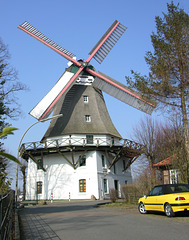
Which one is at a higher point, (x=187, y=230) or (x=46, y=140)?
(x=46, y=140)

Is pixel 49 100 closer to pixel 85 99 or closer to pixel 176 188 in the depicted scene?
pixel 85 99

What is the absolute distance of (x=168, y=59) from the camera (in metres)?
14.1

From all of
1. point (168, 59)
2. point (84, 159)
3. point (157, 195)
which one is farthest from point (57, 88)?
point (157, 195)

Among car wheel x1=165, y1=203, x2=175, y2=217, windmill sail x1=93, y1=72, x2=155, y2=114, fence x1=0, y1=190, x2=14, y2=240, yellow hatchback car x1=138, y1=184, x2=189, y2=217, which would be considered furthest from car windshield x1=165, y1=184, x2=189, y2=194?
windmill sail x1=93, y1=72, x2=155, y2=114

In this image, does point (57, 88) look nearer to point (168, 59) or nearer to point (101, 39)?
point (101, 39)

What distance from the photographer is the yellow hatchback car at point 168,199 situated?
32.6ft

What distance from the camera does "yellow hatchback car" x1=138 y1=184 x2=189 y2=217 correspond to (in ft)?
32.6

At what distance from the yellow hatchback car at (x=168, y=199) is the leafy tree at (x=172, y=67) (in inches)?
134

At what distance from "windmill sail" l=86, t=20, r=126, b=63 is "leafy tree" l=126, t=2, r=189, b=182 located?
18.6m

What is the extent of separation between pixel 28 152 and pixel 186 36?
2122cm

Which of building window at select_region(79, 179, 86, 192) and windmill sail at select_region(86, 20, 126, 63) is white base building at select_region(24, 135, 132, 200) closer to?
building window at select_region(79, 179, 86, 192)

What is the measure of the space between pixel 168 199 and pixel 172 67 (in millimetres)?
7045

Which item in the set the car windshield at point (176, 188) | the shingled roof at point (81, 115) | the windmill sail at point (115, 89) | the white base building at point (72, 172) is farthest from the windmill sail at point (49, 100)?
the car windshield at point (176, 188)

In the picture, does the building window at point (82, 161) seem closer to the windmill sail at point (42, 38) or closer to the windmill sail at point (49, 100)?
the windmill sail at point (49, 100)
